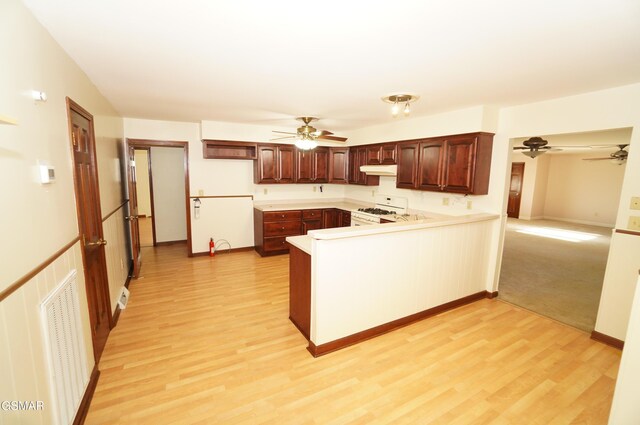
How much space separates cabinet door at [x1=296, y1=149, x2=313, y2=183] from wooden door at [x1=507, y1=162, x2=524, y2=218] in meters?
8.26

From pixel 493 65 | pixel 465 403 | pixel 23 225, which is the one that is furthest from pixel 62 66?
pixel 465 403

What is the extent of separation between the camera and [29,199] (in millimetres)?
1376

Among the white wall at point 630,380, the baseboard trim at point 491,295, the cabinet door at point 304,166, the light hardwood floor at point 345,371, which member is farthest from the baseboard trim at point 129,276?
the baseboard trim at point 491,295

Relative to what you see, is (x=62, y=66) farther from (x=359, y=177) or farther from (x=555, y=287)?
(x=555, y=287)

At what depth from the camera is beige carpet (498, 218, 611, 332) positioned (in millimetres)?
3467

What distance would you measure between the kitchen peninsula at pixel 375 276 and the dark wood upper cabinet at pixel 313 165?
294 cm

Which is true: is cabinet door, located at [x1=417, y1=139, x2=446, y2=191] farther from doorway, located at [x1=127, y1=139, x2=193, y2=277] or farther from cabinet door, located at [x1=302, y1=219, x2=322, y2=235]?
Answer: doorway, located at [x1=127, y1=139, x2=193, y2=277]

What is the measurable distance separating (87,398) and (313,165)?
4.69 meters

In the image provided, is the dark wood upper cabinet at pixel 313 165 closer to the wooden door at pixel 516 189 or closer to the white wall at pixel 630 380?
the white wall at pixel 630 380

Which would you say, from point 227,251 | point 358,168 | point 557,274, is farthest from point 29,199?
point 557,274

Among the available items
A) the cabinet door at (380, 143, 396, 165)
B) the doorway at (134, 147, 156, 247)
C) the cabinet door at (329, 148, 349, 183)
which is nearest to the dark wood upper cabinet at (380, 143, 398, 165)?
the cabinet door at (380, 143, 396, 165)

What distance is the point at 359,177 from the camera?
18.3 feet

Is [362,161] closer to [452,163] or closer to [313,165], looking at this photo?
[313,165]

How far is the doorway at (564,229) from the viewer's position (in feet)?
12.3
